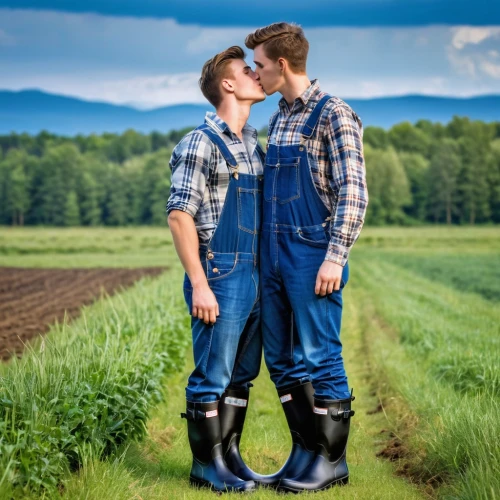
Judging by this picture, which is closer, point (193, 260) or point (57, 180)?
point (193, 260)

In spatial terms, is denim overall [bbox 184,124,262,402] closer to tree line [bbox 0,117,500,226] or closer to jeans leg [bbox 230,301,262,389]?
jeans leg [bbox 230,301,262,389]

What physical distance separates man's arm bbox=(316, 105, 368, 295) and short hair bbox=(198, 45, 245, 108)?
2.10 feet

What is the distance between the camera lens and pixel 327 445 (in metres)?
4.43

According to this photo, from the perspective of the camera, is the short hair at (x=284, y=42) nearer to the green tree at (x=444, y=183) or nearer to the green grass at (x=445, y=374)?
Answer: the green grass at (x=445, y=374)

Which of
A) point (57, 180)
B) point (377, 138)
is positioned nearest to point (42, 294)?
point (57, 180)

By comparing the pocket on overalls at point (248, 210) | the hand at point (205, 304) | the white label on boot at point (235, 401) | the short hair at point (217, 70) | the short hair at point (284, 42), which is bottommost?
the white label on boot at point (235, 401)

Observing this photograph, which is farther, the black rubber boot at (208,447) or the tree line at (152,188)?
the tree line at (152,188)

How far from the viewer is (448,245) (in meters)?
47.4

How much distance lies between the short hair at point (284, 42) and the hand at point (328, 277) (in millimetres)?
1119

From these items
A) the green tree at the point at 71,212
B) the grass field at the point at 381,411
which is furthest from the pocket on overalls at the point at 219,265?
the green tree at the point at 71,212

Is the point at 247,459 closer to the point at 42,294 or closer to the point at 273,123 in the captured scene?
the point at 273,123

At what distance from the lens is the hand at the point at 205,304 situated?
4289 millimetres

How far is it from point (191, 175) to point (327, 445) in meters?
1.66

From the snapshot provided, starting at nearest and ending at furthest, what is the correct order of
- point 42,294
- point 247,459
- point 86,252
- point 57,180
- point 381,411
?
1. point 247,459
2. point 381,411
3. point 42,294
4. point 86,252
5. point 57,180
